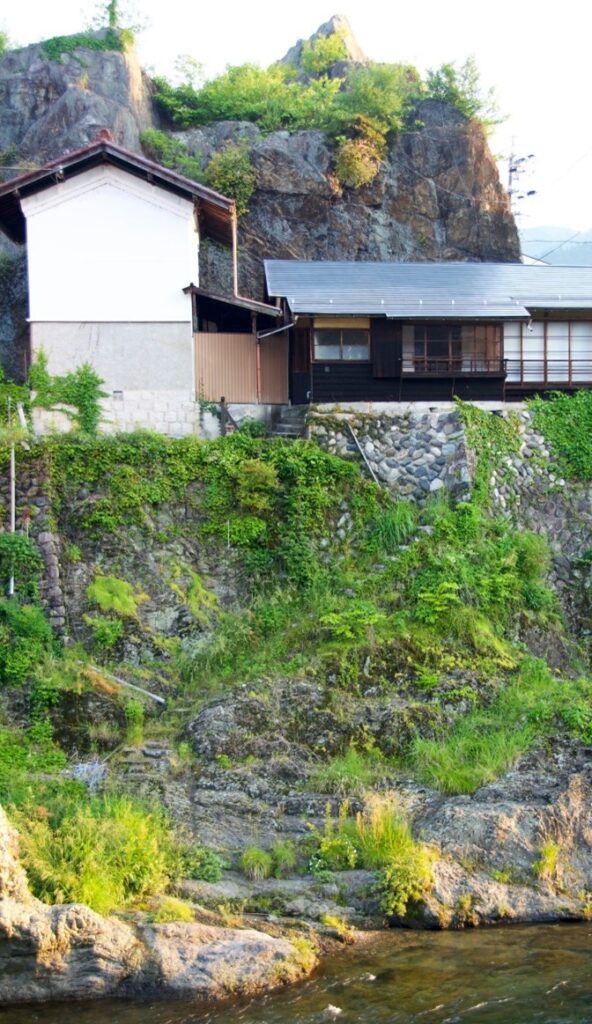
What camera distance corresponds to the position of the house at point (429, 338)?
95.6 feet

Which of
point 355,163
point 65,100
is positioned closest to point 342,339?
point 355,163

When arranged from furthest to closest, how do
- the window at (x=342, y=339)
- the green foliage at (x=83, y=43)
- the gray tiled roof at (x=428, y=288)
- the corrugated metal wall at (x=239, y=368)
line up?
the green foliage at (x=83, y=43)
the corrugated metal wall at (x=239, y=368)
the window at (x=342, y=339)
the gray tiled roof at (x=428, y=288)

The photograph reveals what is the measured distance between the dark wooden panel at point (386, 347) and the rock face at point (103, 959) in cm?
1731

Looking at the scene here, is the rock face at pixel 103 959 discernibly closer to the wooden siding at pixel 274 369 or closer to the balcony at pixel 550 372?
the wooden siding at pixel 274 369

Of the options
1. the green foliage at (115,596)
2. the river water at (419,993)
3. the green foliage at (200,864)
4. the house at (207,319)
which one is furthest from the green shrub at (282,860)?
the house at (207,319)

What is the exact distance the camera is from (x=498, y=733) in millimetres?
21203

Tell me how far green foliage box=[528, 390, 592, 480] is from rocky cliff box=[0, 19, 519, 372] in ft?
42.1

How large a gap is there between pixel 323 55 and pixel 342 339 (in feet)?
72.1

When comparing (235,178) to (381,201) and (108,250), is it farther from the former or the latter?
(108,250)

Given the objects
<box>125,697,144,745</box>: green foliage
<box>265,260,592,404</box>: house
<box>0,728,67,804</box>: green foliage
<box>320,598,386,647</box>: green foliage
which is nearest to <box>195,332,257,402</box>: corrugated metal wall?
<box>265,260,592,404</box>: house

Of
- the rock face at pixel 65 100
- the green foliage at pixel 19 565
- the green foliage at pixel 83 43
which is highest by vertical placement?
the green foliage at pixel 83 43

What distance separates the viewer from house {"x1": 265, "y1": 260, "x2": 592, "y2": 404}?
95.6 ft

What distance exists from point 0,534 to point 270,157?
21475 mm

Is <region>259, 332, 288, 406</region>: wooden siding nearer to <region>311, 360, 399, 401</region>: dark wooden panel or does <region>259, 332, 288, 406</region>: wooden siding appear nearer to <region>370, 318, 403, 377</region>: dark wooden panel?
<region>311, 360, 399, 401</region>: dark wooden panel
